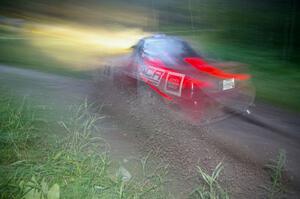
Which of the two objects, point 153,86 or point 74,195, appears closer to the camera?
point 74,195

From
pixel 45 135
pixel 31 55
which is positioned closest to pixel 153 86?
pixel 45 135

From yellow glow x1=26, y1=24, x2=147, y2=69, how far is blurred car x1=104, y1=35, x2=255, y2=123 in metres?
1.32

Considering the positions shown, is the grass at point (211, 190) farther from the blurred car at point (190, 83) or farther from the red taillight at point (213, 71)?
the red taillight at point (213, 71)

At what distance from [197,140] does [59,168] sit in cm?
217

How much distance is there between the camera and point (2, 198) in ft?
10.4

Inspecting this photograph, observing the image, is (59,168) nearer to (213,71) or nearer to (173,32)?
(213,71)

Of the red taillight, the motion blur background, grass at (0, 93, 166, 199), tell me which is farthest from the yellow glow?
grass at (0, 93, 166, 199)

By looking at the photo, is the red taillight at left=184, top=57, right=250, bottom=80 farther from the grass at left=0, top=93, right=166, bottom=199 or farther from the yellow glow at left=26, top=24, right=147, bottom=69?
the yellow glow at left=26, top=24, right=147, bottom=69

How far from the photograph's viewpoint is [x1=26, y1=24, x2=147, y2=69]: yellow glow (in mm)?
13272

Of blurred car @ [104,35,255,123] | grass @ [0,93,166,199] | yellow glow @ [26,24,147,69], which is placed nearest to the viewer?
grass @ [0,93,166,199]

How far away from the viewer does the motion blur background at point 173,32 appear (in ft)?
36.7

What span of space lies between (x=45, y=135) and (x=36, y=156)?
673 mm

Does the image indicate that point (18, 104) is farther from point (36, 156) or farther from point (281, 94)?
point (281, 94)

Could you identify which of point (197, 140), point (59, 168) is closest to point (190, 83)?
point (197, 140)
